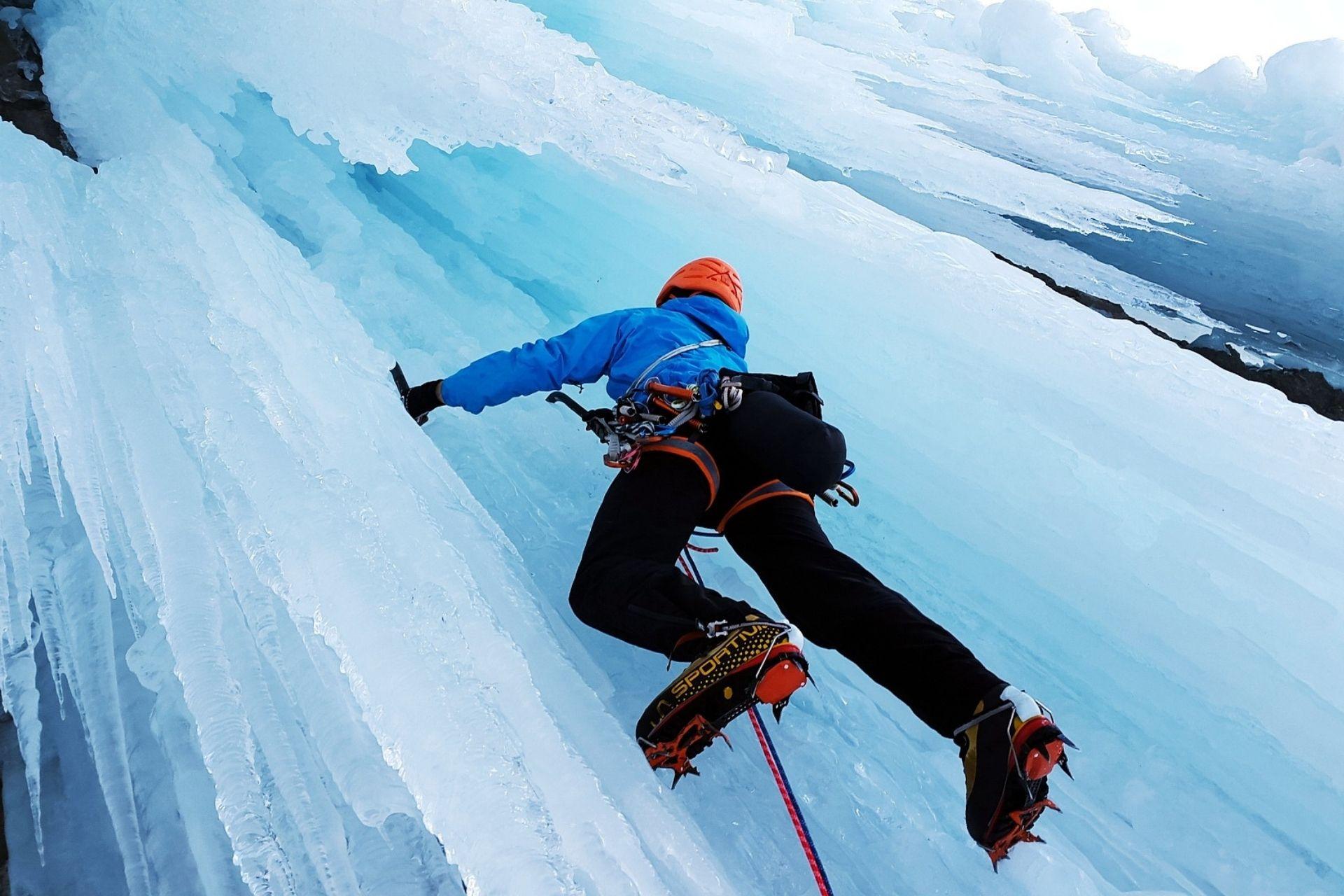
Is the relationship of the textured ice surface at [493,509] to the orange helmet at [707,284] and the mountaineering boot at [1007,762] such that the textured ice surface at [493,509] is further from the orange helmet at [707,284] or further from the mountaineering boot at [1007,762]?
the orange helmet at [707,284]

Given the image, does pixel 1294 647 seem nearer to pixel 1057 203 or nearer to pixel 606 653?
pixel 606 653

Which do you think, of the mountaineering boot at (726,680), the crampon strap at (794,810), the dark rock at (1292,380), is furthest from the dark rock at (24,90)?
the dark rock at (1292,380)

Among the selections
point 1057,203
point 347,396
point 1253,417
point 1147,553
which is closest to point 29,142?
point 347,396

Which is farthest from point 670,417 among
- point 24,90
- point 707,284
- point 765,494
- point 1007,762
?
point 24,90

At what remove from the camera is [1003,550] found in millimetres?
2375

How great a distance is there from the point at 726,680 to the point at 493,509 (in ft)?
3.86

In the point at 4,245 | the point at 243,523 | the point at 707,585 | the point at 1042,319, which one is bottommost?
the point at 707,585

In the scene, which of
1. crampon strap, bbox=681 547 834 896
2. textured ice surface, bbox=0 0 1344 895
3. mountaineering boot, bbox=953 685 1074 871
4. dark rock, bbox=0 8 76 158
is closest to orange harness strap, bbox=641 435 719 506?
crampon strap, bbox=681 547 834 896

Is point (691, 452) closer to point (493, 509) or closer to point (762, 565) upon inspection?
point (762, 565)

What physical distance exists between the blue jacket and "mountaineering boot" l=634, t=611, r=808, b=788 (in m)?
0.78

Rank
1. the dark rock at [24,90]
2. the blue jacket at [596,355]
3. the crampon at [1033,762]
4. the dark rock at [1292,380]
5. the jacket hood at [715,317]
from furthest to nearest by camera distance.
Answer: the dark rock at [1292,380]
the dark rock at [24,90]
the jacket hood at [715,317]
the blue jacket at [596,355]
the crampon at [1033,762]

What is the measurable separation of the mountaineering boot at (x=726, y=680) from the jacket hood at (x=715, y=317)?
89 centimetres

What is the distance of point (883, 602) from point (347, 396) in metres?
1.30

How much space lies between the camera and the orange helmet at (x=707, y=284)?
2066mm
